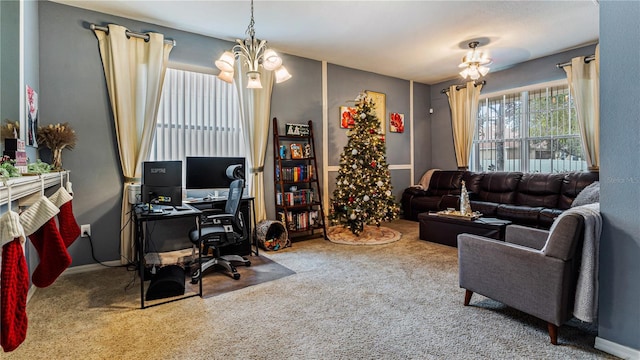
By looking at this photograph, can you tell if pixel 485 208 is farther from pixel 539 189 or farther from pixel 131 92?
pixel 131 92

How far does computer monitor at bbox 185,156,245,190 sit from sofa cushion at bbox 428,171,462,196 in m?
3.96

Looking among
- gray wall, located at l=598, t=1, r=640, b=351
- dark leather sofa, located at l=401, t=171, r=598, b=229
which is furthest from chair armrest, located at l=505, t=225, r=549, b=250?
dark leather sofa, located at l=401, t=171, r=598, b=229

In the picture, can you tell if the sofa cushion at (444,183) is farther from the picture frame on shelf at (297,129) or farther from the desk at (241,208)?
the desk at (241,208)

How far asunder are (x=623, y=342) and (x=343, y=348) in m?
1.63

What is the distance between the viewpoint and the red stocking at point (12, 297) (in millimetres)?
1300

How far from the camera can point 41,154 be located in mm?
3275

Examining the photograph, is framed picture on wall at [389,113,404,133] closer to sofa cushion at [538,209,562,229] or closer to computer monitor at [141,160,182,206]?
sofa cushion at [538,209,562,229]

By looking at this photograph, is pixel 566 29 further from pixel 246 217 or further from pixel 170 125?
pixel 170 125

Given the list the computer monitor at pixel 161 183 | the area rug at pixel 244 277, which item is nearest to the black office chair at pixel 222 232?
→ the area rug at pixel 244 277

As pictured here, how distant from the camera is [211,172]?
4.10 meters

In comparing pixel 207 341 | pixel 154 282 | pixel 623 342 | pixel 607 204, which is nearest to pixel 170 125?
pixel 154 282

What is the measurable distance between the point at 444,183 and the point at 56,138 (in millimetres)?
5906

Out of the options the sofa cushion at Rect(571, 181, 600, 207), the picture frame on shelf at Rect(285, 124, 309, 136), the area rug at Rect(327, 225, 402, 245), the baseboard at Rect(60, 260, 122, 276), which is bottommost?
the baseboard at Rect(60, 260, 122, 276)

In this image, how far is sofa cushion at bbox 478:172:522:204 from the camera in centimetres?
530
